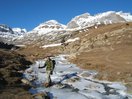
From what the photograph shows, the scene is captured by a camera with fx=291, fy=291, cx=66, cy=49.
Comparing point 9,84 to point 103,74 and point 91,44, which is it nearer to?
point 103,74

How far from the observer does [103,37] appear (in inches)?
4318

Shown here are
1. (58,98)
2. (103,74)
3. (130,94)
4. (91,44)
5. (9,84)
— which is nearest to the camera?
(58,98)

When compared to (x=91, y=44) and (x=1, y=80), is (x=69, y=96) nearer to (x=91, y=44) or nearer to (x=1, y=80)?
(x=1, y=80)

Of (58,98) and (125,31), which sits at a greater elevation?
(125,31)

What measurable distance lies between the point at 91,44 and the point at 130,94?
240 feet

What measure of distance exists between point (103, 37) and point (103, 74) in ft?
209

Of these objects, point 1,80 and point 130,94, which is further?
point 1,80

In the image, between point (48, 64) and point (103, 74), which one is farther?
point (103, 74)

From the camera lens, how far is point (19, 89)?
3541 cm

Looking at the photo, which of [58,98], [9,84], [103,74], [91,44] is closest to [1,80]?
[9,84]

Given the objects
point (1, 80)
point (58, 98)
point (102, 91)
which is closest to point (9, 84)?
point (1, 80)

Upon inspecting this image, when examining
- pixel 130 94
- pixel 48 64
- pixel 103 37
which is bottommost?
pixel 130 94

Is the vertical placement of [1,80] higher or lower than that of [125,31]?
lower

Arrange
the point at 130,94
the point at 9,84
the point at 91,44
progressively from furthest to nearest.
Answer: the point at 91,44, the point at 9,84, the point at 130,94
